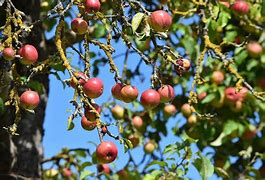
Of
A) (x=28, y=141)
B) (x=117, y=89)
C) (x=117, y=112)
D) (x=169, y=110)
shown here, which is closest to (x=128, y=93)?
(x=117, y=89)

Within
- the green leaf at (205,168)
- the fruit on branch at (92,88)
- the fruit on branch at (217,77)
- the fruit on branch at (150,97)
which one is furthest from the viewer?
the fruit on branch at (217,77)

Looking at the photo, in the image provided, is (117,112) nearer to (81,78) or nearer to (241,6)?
(241,6)

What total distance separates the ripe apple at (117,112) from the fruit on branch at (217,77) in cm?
50

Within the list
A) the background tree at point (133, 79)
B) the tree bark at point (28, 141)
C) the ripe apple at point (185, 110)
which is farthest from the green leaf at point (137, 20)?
the ripe apple at point (185, 110)

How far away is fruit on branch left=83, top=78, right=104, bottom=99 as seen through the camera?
1096 millimetres

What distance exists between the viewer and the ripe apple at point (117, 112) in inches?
123

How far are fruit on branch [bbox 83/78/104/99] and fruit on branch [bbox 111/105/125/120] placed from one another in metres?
2.00

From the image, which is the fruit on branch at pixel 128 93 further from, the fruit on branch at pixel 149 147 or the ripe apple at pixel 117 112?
the fruit on branch at pixel 149 147

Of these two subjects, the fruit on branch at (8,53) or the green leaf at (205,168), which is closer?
the fruit on branch at (8,53)

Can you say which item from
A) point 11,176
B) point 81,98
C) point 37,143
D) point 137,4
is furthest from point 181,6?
point 81,98

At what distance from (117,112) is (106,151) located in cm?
202

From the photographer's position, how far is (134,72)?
3.30 metres

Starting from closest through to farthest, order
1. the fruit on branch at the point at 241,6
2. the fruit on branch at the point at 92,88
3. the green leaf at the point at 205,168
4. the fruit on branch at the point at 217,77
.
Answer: the fruit on branch at the point at 92,88 < the green leaf at the point at 205,168 < the fruit on branch at the point at 241,6 < the fruit on branch at the point at 217,77

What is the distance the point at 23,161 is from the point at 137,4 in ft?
3.45
